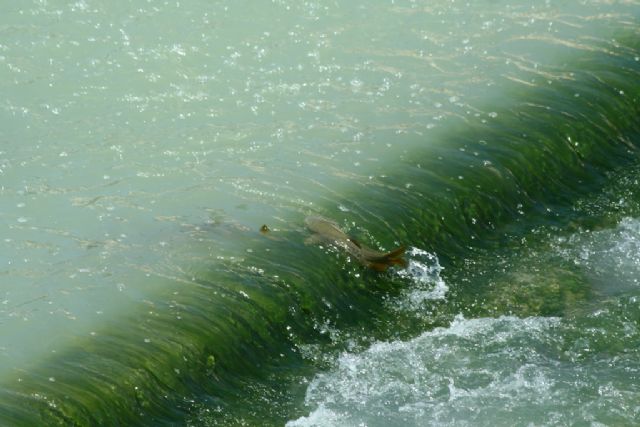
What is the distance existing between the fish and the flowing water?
7 cm

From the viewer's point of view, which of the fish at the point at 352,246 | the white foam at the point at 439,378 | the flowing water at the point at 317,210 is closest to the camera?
the white foam at the point at 439,378

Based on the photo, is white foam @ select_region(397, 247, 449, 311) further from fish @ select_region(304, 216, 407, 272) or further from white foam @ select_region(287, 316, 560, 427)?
white foam @ select_region(287, 316, 560, 427)

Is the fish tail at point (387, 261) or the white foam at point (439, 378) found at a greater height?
the fish tail at point (387, 261)

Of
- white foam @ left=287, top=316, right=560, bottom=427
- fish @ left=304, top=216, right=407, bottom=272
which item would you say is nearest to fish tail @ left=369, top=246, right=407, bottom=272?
fish @ left=304, top=216, right=407, bottom=272

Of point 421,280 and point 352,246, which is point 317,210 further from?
point 421,280

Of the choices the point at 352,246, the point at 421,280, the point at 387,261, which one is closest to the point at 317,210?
the point at 352,246

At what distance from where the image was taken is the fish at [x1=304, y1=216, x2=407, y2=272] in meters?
5.94

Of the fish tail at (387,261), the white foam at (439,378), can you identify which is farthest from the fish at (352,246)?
the white foam at (439,378)

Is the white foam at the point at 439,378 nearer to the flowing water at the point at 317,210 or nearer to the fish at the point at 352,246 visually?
the flowing water at the point at 317,210

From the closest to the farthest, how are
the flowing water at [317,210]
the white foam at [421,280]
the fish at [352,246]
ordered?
the flowing water at [317,210] → the white foam at [421,280] → the fish at [352,246]

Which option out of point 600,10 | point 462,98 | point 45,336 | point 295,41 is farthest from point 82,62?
point 600,10

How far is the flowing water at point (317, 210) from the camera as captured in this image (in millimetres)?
5090

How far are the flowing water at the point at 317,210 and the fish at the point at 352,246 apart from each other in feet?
0.24

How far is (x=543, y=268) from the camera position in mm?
6164
